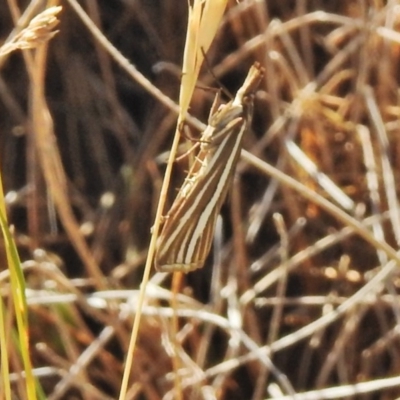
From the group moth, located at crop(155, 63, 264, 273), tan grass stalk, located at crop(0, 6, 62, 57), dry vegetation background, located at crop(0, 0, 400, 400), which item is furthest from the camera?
dry vegetation background, located at crop(0, 0, 400, 400)

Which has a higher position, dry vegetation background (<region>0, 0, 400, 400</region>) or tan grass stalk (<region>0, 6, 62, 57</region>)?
tan grass stalk (<region>0, 6, 62, 57</region>)

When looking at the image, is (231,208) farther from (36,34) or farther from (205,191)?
(36,34)

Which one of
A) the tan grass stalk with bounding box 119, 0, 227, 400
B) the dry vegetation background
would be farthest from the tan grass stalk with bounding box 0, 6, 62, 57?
the dry vegetation background

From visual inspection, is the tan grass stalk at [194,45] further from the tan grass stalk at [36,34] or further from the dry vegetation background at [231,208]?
the dry vegetation background at [231,208]

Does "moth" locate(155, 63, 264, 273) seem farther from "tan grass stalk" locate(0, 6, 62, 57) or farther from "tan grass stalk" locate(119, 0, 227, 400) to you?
"tan grass stalk" locate(0, 6, 62, 57)

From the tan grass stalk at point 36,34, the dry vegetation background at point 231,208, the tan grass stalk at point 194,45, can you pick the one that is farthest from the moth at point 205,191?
the dry vegetation background at point 231,208

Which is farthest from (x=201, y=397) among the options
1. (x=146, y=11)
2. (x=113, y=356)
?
(x=146, y=11)

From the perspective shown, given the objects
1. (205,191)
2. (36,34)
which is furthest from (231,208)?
(36,34)
